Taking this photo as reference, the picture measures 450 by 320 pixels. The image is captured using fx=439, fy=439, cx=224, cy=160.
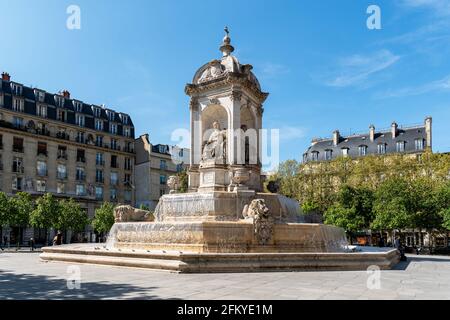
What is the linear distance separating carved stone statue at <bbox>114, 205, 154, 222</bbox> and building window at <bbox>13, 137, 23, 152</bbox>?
49.0 m

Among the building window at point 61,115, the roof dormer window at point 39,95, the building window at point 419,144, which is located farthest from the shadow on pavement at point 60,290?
the building window at point 419,144

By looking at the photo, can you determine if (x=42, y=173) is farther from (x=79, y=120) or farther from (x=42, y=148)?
(x=79, y=120)

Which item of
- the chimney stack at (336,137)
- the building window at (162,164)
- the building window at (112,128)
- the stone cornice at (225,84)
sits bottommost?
the building window at (162,164)

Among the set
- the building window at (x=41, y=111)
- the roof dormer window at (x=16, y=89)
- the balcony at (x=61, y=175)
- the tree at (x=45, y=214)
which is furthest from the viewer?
the balcony at (x=61, y=175)

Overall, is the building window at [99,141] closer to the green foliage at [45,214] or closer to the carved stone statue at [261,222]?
the green foliage at [45,214]

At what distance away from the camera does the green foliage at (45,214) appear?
5244 centimetres

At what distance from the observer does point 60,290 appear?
10.2 meters

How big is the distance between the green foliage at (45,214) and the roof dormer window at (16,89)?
785 inches

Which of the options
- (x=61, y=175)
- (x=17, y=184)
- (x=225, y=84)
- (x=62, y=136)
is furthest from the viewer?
(x=62, y=136)

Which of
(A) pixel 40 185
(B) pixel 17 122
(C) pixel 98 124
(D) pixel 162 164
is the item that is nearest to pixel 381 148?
(D) pixel 162 164

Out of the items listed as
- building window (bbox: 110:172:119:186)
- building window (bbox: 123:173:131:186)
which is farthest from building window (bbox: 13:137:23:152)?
building window (bbox: 123:173:131:186)

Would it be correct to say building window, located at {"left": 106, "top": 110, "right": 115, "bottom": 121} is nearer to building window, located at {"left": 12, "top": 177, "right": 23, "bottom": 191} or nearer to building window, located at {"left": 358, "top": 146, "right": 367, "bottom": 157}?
building window, located at {"left": 12, "top": 177, "right": 23, "bottom": 191}

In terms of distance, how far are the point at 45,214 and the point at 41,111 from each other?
69.1ft
